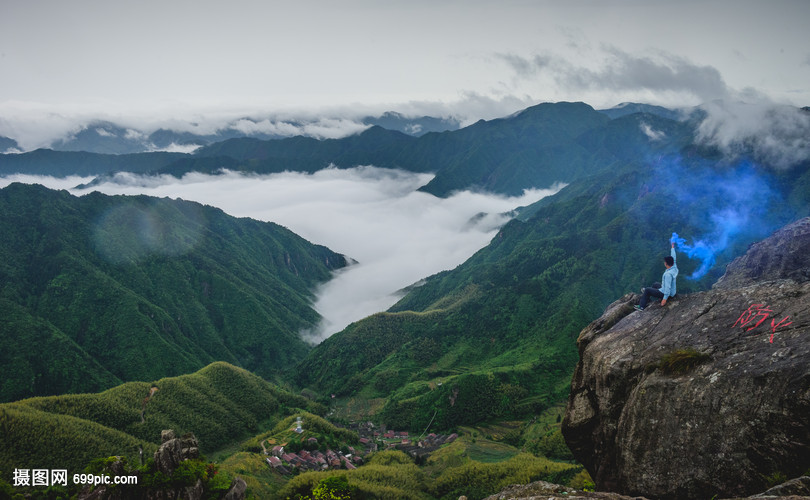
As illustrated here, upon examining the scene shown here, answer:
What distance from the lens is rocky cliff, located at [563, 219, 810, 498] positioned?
56.3ft

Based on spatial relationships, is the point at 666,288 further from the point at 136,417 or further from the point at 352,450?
the point at 136,417

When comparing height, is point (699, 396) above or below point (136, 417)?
above

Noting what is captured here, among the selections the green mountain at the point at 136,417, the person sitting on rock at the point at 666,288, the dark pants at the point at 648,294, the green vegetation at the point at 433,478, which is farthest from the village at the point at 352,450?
the person sitting on rock at the point at 666,288

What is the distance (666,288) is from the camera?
1036 inches

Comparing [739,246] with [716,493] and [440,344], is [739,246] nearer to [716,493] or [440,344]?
[440,344]

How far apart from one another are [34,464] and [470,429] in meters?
107

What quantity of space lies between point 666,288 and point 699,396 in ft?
27.3

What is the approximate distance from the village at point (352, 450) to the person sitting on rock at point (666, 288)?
9166 cm

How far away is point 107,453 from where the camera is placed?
9025 centimetres

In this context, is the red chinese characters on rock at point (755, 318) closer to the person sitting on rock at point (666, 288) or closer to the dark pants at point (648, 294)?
the person sitting on rock at point (666, 288)

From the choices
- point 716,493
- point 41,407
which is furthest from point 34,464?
point 716,493

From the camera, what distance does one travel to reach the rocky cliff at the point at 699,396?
56.3ft

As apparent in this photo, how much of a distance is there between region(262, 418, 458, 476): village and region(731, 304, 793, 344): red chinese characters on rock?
9660cm

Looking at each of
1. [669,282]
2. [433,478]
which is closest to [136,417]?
[433,478]
